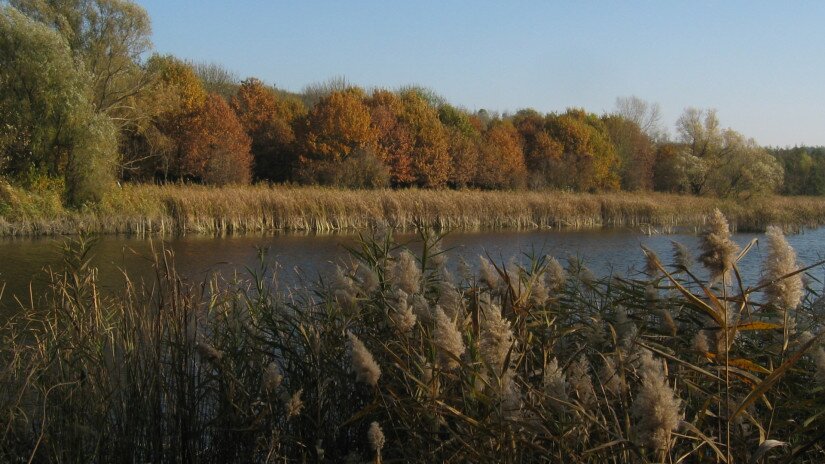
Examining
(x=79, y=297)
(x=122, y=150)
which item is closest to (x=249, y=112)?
(x=122, y=150)

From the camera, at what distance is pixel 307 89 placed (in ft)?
185

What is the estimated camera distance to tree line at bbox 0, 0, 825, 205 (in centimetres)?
2386

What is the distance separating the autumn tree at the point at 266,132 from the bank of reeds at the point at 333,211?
9590mm

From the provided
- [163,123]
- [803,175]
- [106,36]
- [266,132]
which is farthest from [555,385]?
[803,175]

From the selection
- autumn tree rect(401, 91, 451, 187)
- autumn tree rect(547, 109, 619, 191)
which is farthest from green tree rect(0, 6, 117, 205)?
autumn tree rect(547, 109, 619, 191)

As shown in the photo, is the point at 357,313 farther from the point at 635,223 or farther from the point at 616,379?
the point at 635,223

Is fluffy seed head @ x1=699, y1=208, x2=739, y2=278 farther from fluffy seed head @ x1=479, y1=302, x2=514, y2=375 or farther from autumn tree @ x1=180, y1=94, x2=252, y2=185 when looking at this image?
autumn tree @ x1=180, y1=94, x2=252, y2=185

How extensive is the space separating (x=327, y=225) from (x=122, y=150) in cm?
1238

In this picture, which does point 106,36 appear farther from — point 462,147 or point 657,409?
point 657,409

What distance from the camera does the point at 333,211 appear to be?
2586 cm

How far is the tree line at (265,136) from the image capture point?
78.3 feet

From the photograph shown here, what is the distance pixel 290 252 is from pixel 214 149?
53.0ft

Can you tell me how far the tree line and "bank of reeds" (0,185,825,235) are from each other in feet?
5.72

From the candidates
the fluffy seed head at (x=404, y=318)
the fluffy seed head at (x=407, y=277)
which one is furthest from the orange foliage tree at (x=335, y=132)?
the fluffy seed head at (x=404, y=318)
